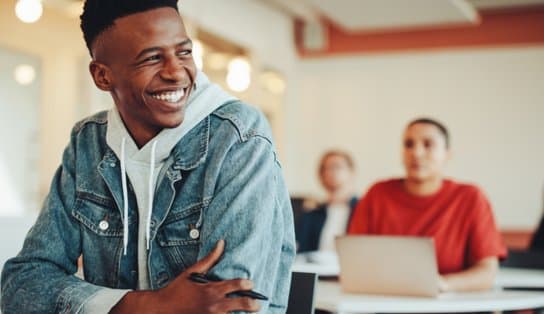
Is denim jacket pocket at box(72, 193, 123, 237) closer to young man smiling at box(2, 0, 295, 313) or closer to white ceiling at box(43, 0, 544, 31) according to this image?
young man smiling at box(2, 0, 295, 313)

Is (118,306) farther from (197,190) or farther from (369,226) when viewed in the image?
(369,226)

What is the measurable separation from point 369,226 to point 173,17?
228 cm

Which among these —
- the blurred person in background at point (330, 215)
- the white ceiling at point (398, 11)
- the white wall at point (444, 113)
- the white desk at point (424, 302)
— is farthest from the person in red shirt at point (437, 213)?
the white wall at point (444, 113)

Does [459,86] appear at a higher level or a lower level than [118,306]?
higher

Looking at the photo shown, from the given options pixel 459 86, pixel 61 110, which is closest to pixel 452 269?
pixel 61 110

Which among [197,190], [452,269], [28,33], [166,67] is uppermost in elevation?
[28,33]

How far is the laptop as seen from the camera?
2.75 meters

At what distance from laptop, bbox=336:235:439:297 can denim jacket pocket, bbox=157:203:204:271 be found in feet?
4.64

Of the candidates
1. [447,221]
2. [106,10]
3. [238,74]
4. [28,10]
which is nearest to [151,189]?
[106,10]

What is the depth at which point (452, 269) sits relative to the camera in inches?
130

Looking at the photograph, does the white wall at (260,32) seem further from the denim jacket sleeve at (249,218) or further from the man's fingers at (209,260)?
the man's fingers at (209,260)

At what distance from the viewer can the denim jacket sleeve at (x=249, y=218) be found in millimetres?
1348

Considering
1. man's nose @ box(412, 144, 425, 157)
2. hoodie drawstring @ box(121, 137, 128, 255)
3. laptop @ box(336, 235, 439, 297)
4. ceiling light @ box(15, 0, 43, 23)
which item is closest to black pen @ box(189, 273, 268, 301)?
hoodie drawstring @ box(121, 137, 128, 255)

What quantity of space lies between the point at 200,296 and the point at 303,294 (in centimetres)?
49
